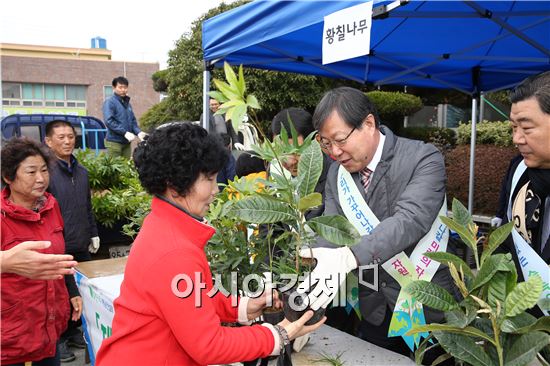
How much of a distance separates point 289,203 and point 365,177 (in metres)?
0.54

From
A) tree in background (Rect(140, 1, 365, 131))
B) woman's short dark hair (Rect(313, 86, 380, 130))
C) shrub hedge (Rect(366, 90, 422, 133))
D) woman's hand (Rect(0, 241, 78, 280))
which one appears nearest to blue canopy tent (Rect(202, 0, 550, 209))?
woman's short dark hair (Rect(313, 86, 380, 130))

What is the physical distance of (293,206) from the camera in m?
1.34

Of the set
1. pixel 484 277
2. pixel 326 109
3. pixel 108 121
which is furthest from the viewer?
pixel 108 121

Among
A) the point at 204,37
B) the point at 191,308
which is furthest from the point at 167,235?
the point at 204,37

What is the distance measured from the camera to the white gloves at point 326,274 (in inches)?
52.5

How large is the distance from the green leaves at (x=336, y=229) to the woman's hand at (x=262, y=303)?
289mm

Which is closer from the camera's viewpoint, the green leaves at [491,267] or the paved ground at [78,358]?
the green leaves at [491,267]

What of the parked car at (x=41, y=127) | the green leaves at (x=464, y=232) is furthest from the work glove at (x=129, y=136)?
the green leaves at (x=464, y=232)

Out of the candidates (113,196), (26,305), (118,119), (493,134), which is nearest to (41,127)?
(118,119)

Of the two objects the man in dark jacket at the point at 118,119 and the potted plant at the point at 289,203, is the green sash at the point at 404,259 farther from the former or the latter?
the man in dark jacket at the point at 118,119

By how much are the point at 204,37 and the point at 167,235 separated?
10.1 feet

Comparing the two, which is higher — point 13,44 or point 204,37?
point 13,44

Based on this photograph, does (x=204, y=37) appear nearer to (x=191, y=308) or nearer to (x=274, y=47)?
(x=274, y=47)

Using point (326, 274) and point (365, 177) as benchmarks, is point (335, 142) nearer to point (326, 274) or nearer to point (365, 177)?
point (365, 177)
